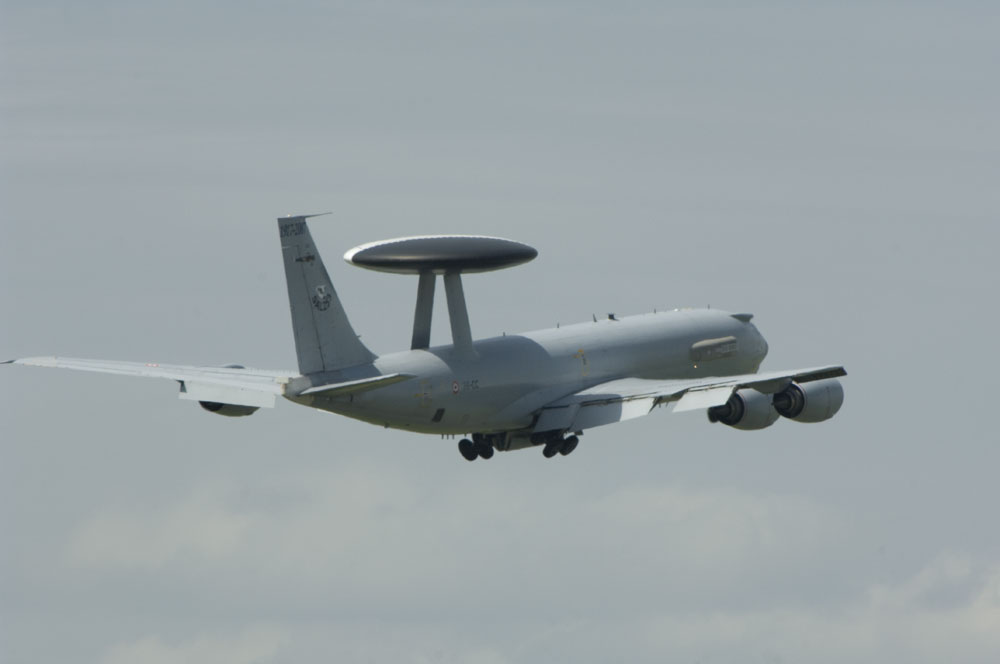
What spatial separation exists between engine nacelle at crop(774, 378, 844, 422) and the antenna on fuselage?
37.1ft

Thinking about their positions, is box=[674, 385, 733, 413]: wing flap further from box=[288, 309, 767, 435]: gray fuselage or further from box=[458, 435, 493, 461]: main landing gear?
box=[458, 435, 493, 461]: main landing gear

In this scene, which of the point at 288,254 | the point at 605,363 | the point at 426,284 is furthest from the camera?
the point at 605,363

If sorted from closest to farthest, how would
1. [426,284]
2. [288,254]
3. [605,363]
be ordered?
[288,254], [426,284], [605,363]

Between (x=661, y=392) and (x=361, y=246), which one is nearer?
(x=361, y=246)

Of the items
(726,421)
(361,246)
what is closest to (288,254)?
(361,246)

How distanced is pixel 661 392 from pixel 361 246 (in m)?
12.9

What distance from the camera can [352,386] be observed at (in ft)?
211

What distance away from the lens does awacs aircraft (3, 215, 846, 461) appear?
66000 mm

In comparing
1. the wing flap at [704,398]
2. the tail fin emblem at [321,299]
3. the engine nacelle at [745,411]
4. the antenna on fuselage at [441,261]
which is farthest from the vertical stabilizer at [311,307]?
the engine nacelle at [745,411]

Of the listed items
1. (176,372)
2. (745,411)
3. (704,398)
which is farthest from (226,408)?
(745,411)

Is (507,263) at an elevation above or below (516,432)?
above

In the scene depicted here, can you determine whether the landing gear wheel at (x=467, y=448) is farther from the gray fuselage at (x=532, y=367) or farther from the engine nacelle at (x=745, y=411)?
the engine nacelle at (x=745, y=411)

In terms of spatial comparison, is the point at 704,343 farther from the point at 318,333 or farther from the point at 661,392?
the point at 318,333

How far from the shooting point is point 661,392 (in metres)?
71.3
